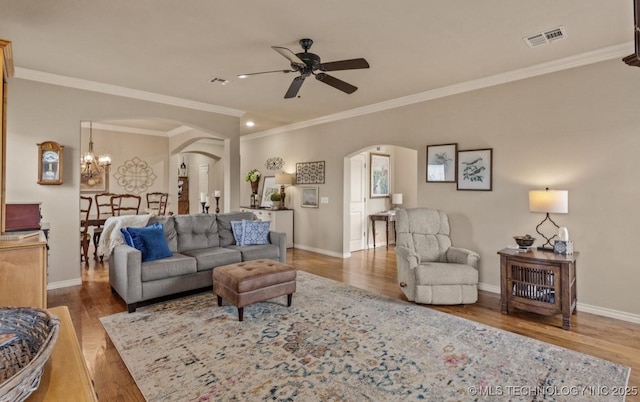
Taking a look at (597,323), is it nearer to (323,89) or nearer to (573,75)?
(573,75)

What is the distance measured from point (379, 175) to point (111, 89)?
5279mm

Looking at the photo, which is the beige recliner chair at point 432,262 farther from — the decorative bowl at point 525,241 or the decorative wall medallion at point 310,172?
the decorative wall medallion at point 310,172

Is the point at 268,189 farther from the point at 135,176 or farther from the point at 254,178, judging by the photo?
the point at 135,176

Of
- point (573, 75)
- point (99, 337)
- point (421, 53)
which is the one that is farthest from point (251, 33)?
point (573, 75)

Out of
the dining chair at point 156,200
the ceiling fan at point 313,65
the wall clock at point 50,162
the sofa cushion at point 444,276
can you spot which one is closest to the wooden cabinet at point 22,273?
the ceiling fan at point 313,65

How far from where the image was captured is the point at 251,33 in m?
3.12

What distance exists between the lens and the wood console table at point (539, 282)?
321 centimetres

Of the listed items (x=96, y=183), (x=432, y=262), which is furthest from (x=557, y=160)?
(x=96, y=183)

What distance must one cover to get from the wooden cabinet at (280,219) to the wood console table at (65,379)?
639 cm

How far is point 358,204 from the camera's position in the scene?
23.3ft

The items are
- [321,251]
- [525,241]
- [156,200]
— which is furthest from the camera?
[156,200]

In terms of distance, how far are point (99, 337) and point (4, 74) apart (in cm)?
222

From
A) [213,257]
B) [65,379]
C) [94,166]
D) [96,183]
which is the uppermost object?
[94,166]

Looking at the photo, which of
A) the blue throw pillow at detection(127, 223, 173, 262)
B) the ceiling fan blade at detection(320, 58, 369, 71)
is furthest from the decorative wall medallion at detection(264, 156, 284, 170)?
the ceiling fan blade at detection(320, 58, 369, 71)
